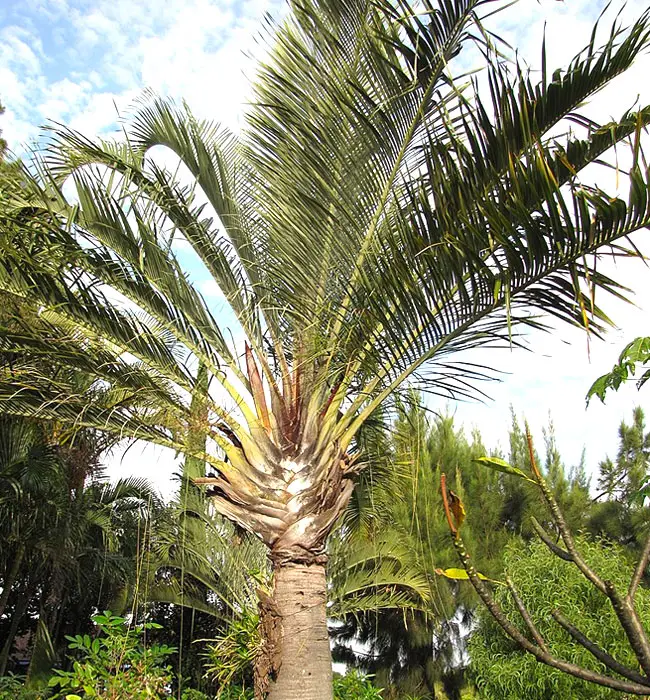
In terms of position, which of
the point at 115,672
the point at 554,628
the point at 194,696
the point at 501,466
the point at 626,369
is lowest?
the point at 194,696

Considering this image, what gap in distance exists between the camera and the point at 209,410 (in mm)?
4773

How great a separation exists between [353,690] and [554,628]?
92.2 inches

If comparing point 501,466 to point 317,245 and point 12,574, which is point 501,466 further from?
point 12,574

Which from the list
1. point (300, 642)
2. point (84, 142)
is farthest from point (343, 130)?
point (300, 642)

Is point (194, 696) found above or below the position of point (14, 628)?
below

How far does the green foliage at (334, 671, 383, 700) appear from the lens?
7.85 meters

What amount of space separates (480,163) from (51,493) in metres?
7.12

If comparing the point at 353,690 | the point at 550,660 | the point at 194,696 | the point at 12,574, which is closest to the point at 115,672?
the point at 194,696

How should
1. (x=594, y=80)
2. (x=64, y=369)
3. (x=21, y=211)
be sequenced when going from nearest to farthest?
(x=594, y=80) → (x=21, y=211) → (x=64, y=369)

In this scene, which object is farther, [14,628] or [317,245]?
[14,628]

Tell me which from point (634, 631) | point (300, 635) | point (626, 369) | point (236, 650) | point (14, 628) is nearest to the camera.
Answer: point (634, 631)

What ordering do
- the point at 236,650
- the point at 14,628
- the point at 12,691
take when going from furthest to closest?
the point at 14,628, the point at 236,650, the point at 12,691

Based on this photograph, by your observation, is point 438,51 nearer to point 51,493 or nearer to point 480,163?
point 480,163

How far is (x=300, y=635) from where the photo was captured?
423 cm
